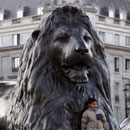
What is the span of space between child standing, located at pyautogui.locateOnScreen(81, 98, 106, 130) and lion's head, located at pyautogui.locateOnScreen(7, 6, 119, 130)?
9 cm

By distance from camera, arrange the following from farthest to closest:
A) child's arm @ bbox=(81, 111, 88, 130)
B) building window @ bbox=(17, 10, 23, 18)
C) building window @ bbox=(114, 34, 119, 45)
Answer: building window @ bbox=(17, 10, 23, 18)
building window @ bbox=(114, 34, 119, 45)
child's arm @ bbox=(81, 111, 88, 130)

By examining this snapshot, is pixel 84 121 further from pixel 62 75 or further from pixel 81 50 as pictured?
pixel 81 50

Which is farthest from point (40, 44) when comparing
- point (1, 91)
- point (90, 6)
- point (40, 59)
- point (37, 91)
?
point (90, 6)

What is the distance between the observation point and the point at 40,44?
543 centimetres

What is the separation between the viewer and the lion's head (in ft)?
16.9

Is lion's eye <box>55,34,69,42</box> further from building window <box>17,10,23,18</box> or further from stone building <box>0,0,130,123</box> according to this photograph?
building window <box>17,10,23,18</box>

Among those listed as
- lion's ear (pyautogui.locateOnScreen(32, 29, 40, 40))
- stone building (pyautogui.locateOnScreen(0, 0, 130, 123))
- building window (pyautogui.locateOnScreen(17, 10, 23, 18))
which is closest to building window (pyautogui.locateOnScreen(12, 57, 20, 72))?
stone building (pyautogui.locateOnScreen(0, 0, 130, 123))

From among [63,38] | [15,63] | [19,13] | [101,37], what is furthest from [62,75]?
[19,13]

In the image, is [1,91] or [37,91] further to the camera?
[1,91]

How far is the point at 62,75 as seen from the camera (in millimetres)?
5289

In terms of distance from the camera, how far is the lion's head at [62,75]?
5.16 meters

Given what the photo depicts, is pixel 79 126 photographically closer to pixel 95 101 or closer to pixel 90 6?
pixel 95 101

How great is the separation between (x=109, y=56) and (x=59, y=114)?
5703 centimetres

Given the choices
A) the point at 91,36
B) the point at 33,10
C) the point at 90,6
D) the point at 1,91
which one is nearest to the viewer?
the point at 91,36
